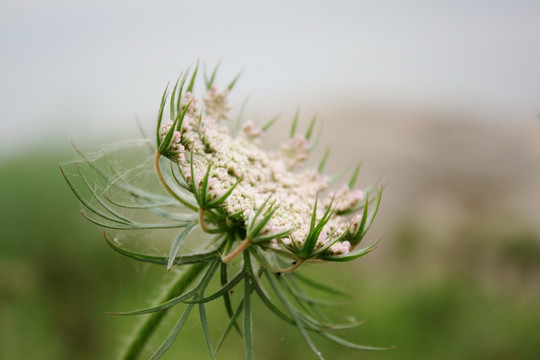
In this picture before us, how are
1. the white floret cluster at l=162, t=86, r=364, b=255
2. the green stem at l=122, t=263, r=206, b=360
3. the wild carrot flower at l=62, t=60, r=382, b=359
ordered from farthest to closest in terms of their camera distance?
the green stem at l=122, t=263, r=206, b=360, the white floret cluster at l=162, t=86, r=364, b=255, the wild carrot flower at l=62, t=60, r=382, b=359

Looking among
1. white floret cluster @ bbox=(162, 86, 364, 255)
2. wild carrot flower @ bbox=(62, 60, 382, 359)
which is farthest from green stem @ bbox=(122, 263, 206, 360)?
white floret cluster @ bbox=(162, 86, 364, 255)

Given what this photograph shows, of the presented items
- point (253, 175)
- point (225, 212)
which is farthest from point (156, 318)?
point (253, 175)

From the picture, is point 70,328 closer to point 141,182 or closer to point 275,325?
point 275,325

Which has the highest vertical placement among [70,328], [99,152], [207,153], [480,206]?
[480,206]

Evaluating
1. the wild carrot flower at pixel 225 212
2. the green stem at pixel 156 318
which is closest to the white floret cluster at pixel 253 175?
the wild carrot flower at pixel 225 212

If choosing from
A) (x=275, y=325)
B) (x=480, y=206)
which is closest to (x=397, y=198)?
(x=480, y=206)

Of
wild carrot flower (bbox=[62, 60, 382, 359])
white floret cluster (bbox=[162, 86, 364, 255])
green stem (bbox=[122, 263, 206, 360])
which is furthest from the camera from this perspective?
green stem (bbox=[122, 263, 206, 360])

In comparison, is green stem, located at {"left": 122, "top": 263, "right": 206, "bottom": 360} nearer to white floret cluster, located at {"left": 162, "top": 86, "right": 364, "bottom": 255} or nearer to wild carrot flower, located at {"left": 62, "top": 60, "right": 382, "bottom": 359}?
wild carrot flower, located at {"left": 62, "top": 60, "right": 382, "bottom": 359}
